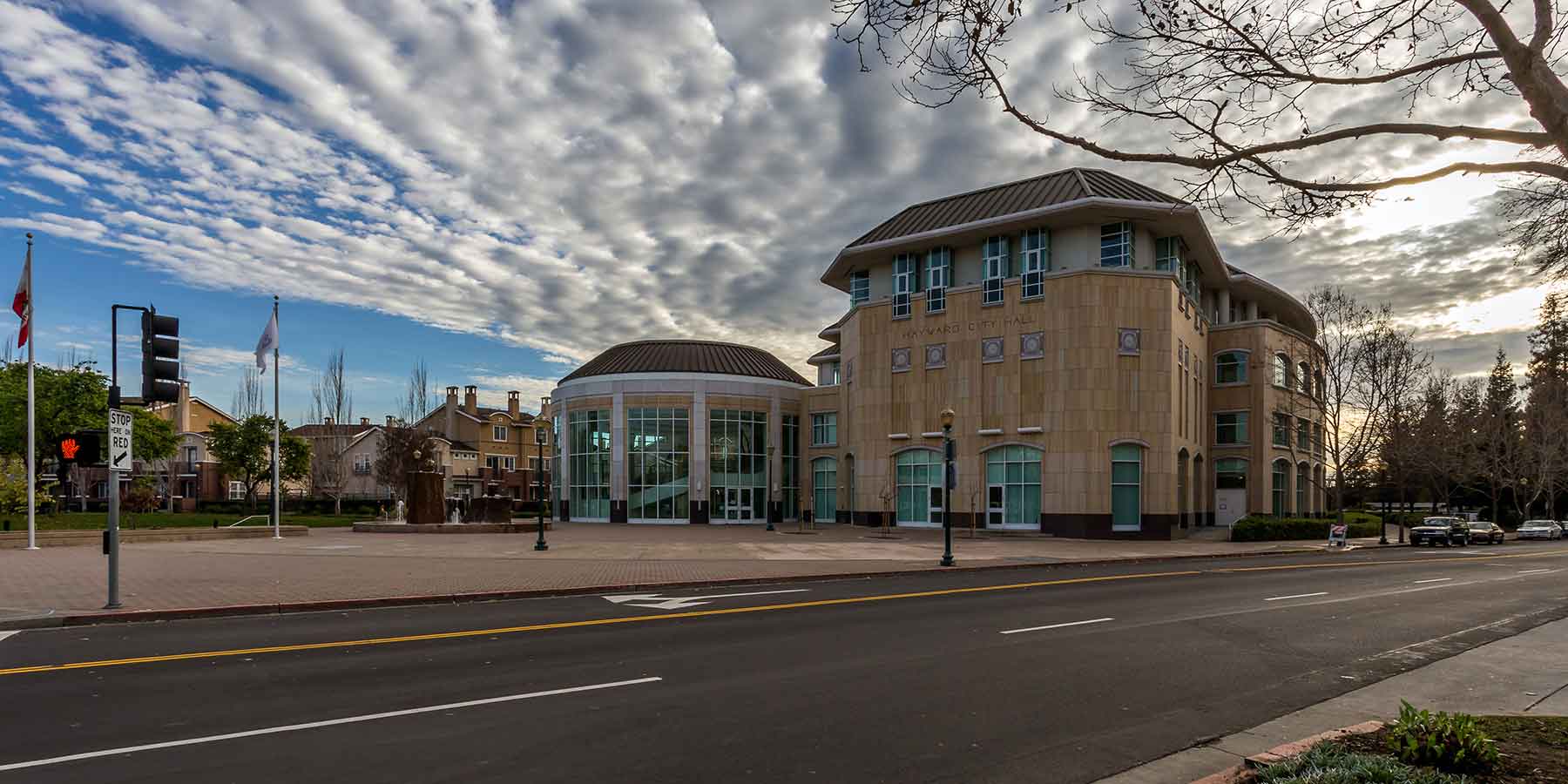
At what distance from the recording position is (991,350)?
139 feet

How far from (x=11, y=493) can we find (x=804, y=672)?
38770 mm

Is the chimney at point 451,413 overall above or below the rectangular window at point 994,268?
below

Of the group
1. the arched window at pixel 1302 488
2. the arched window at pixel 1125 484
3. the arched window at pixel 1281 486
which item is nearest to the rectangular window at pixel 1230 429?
the arched window at pixel 1281 486

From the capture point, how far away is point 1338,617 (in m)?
13.5

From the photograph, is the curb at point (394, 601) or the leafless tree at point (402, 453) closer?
the curb at point (394, 601)

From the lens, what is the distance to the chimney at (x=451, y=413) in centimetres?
8244

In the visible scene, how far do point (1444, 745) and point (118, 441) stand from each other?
1672 cm

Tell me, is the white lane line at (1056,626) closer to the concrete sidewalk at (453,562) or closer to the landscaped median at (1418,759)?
the landscaped median at (1418,759)

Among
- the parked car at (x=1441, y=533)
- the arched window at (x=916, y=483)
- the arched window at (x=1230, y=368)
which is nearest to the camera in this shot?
the parked car at (x=1441, y=533)

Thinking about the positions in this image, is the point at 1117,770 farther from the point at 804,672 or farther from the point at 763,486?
the point at 763,486

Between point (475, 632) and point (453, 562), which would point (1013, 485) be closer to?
point (453, 562)

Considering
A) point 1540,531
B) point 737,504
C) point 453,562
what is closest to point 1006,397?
point 737,504

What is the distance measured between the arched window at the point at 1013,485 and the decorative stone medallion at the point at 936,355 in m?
5.26

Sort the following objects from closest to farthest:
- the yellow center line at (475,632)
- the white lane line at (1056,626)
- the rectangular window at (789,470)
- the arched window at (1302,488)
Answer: the yellow center line at (475,632) → the white lane line at (1056,626) → the arched window at (1302,488) → the rectangular window at (789,470)
